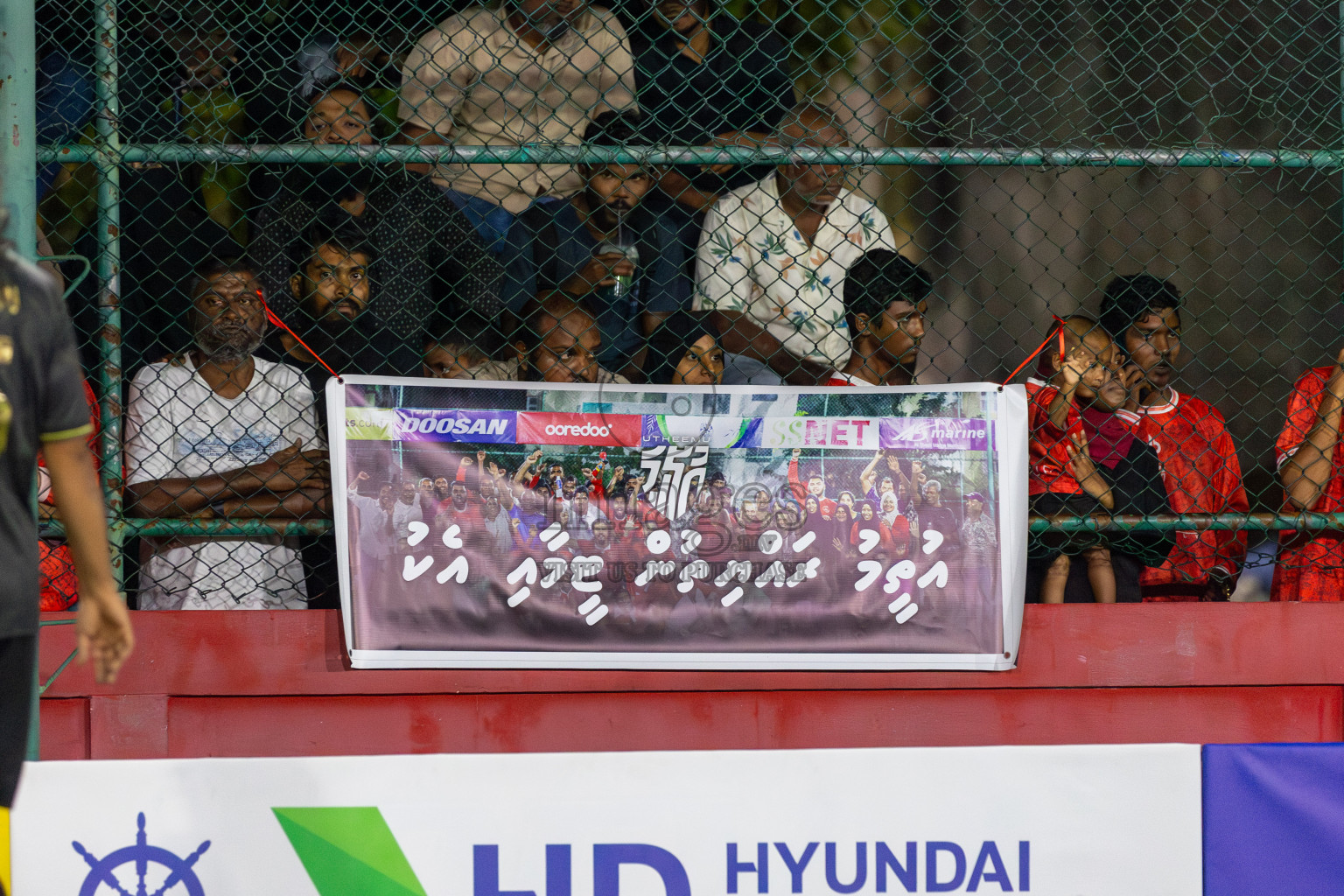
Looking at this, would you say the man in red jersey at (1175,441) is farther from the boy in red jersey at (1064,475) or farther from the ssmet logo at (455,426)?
the ssmet logo at (455,426)

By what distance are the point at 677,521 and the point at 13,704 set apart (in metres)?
1.74

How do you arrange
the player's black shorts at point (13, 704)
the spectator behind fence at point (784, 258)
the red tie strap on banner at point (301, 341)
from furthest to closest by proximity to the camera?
the spectator behind fence at point (784, 258), the red tie strap on banner at point (301, 341), the player's black shorts at point (13, 704)

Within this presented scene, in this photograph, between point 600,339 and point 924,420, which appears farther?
point 600,339

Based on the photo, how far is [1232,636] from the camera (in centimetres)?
356

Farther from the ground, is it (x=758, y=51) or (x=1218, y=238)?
(x=758, y=51)

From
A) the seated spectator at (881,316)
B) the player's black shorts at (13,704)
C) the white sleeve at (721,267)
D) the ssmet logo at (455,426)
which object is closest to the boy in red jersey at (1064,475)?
the seated spectator at (881,316)

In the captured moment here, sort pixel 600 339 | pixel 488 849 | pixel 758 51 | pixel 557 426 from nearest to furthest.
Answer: pixel 488 849 → pixel 557 426 → pixel 600 339 → pixel 758 51

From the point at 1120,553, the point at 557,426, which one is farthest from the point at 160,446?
the point at 1120,553

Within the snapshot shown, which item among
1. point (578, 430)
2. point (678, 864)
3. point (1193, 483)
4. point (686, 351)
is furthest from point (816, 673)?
point (1193, 483)

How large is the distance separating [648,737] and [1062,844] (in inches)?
43.7

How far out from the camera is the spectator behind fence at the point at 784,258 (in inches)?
154

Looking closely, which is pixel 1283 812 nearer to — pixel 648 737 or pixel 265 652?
pixel 648 737

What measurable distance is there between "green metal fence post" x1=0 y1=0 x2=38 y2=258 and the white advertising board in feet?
4.23

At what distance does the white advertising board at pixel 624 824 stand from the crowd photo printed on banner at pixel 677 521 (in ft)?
1.46
